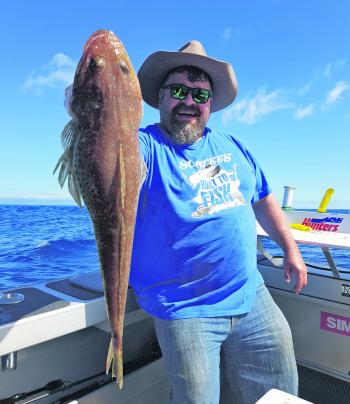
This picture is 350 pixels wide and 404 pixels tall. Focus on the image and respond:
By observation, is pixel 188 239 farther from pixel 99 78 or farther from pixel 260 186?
pixel 99 78

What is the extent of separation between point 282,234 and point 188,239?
3.60ft

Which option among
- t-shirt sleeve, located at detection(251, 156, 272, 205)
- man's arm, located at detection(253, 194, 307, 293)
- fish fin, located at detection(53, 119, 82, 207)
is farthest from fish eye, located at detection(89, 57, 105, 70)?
man's arm, located at detection(253, 194, 307, 293)

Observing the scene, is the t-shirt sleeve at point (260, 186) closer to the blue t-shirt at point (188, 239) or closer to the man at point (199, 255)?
the man at point (199, 255)

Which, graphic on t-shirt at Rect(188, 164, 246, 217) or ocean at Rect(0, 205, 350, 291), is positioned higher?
graphic on t-shirt at Rect(188, 164, 246, 217)

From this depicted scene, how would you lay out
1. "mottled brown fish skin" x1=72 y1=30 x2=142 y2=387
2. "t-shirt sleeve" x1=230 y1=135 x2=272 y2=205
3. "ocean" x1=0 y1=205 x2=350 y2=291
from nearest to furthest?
"mottled brown fish skin" x1=72 y1=30 x2=142 y2=387 < "t-shirt sleeve" x1=230 y1=135 x2=272 y2=205 < "ocean" x1=0 y1=205 x2=350 y2=291

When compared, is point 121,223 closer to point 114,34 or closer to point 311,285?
point 114,34

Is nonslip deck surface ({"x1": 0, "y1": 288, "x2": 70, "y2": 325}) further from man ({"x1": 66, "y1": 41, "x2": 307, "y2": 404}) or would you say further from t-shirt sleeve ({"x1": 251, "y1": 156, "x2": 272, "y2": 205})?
t-shirt sleeve ({"x1": 251, "y1": 156, "x2": 272, "y2": 205})

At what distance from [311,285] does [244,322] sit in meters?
1.18

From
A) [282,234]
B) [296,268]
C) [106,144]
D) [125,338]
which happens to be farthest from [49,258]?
[106,144]

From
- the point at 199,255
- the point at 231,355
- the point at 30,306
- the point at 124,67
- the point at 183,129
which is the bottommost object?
the point at 231,355

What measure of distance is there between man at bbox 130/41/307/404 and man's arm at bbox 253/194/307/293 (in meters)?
0.35

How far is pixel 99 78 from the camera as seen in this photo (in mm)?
1607

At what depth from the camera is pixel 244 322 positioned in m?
2.53

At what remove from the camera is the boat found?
8.02ft
